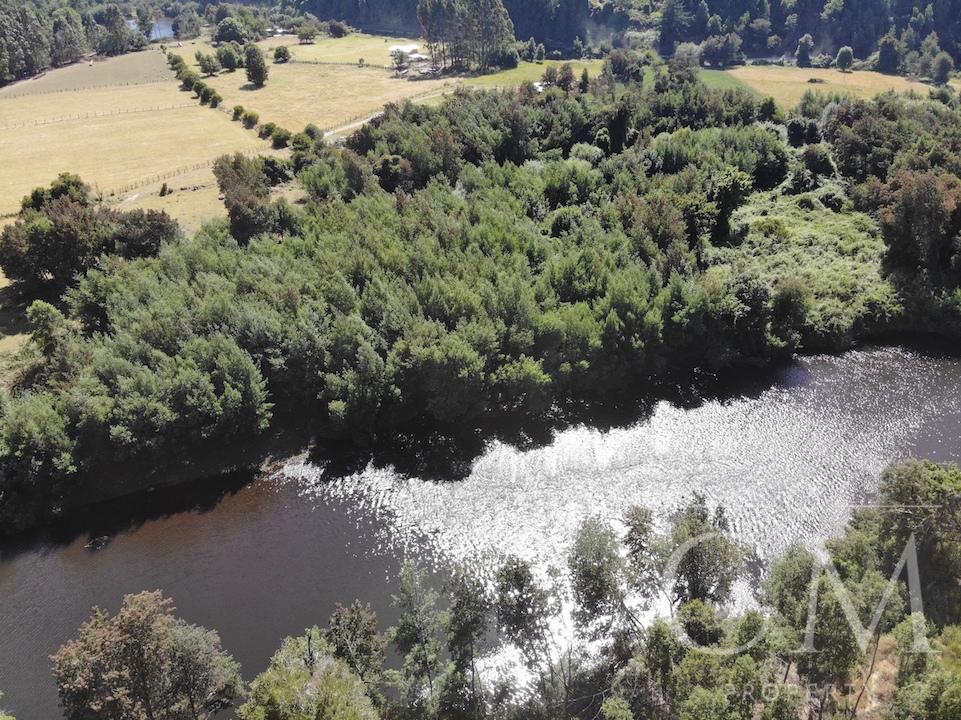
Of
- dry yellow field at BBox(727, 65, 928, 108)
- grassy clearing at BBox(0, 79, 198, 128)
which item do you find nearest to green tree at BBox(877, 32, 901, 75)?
dry yellow field at BBox(727, 65, 928, 108)

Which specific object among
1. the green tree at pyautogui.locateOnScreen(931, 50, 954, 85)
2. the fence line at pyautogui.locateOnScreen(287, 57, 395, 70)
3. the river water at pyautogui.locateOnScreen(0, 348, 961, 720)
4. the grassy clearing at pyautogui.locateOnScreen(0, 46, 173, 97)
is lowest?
the river water at pyautogui.locateOnScreen(0, 348, 961, 720)

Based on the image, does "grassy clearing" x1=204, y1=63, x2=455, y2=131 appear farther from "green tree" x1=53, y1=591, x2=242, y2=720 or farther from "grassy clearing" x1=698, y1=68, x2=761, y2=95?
"green tree" x1=53, y1=591, x2=242, y2=720

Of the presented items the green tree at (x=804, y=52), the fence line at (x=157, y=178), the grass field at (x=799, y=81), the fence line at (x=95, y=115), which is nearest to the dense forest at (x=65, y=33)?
the fence line at (x=95, y=115)

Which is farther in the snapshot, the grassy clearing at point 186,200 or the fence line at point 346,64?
the fence line at point 346,64

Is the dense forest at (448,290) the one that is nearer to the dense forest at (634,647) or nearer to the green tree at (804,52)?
the dense forest at (634,647)

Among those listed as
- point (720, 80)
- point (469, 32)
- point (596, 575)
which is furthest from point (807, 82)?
point (596, 575)

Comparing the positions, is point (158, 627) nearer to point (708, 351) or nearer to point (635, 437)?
point (635, 437)

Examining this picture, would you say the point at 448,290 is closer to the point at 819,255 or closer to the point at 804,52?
the point at 819,255
